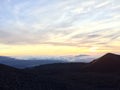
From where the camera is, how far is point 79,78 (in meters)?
71.0

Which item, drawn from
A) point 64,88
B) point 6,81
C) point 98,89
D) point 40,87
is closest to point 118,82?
point 98,89

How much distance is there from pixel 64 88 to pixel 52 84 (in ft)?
8.13

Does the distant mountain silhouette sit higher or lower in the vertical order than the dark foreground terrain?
higher

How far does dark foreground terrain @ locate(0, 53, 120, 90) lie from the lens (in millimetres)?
45250

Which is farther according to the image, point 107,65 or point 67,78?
point 107,65

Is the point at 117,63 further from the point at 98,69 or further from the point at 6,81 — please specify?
the point at 6,81

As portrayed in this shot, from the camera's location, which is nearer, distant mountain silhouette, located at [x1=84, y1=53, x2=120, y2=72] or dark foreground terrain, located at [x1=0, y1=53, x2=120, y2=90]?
dark foreground terrain, located at [x1=0, y1=53, x2=120, y2=90]

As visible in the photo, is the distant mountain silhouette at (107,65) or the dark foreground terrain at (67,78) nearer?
the dark foreground terrain at (67,78)

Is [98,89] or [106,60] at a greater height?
[106,60]

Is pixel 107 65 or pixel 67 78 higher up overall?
pixel 107 65

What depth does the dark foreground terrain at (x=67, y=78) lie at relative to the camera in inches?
1781

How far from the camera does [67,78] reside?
7000 centimetres

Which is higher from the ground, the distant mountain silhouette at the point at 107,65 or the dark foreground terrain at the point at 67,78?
the distant mountain silhouette at the point at 107,65

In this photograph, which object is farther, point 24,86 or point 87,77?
point 87,77
